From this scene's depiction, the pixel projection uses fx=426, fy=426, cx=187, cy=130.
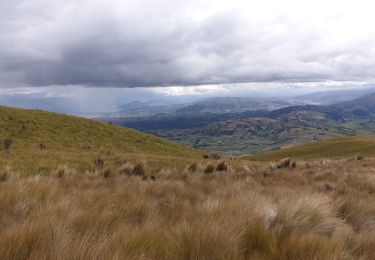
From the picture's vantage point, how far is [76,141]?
34812 mm

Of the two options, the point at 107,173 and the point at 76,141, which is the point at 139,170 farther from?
the point at 76,141

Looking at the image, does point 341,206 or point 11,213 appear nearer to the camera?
point 11,213

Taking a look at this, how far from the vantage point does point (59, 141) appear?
33.5m

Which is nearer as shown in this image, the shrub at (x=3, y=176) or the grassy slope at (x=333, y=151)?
the shrub at (x=3, y=176)

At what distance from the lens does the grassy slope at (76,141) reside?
80.5 feet

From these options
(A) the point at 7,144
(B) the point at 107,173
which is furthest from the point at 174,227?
(A) the point at 7,144

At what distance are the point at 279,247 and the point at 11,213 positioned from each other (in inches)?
157

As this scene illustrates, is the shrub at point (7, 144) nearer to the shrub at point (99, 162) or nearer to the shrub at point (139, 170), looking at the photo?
the shrub at point (99, 162)

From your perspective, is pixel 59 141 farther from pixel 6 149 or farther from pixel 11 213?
pixel 11 213

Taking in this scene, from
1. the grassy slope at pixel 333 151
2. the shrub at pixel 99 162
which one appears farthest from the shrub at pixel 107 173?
the grassy slope at pixel 333 151

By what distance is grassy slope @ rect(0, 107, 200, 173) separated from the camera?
2455 centimetres

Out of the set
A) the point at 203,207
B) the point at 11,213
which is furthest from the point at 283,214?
the point at 11,213

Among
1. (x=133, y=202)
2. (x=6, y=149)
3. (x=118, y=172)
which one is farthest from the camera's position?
(x=6, y=149)

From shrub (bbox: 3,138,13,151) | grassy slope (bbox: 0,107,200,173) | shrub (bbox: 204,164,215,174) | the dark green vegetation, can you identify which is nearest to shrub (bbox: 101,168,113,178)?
the dark green vegetation
